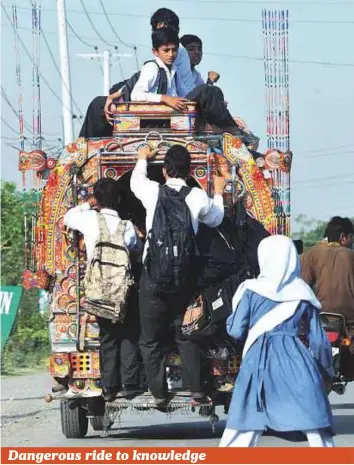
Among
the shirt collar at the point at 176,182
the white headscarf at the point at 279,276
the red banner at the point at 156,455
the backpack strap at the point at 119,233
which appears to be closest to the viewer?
the white headscarf at the point at 279,276

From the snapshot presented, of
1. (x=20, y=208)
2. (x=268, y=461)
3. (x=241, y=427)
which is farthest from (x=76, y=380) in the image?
(x=20, y=208)

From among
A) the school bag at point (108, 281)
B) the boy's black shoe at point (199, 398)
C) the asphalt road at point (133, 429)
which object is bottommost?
the asphalt road at point (133, 429)

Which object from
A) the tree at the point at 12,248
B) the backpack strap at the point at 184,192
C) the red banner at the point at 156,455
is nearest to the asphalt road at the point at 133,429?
the red banner at the point at 156,455

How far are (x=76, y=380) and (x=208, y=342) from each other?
4.15ft

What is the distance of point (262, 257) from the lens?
8.90 metres

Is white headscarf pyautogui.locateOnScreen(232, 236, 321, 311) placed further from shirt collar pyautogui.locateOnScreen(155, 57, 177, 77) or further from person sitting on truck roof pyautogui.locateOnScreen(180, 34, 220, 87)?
person sitting on truck roof pyautogui.locateOnScreen(180, 34, 220, 87)

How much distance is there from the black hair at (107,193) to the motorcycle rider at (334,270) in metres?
2.74

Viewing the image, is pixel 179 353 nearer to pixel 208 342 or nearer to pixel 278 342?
pixel 208 342

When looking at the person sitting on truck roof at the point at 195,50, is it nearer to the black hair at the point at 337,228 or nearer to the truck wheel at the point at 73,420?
the black hair at the point at 337,228

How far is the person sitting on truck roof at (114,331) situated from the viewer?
11812mm

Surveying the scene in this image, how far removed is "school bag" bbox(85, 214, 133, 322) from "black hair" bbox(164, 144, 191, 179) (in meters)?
0.71

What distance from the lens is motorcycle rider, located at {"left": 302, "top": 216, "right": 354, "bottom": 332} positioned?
13.8 meters

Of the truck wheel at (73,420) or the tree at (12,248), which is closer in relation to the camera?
the truck wheel at (73,420)

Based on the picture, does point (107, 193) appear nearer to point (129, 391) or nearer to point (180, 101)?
point (180, 101)
